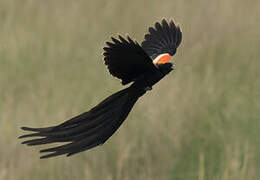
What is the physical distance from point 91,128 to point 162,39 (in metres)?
0.80

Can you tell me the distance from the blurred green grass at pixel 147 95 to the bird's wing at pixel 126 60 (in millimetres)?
→ 2034

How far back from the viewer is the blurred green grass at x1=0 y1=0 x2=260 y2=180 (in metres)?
4.21

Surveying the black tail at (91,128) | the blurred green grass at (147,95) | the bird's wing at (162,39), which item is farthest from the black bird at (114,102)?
the blurred green grass at (147,95)

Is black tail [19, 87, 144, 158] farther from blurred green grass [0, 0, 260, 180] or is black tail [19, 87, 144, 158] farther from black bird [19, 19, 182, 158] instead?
blurred green grass [0, 0, 260, 180]

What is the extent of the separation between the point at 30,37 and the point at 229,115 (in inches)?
78.4

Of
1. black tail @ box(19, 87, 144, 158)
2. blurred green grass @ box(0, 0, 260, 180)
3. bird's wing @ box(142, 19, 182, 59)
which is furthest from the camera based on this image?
blurred green grass @ box(0, 0, 260, 180)

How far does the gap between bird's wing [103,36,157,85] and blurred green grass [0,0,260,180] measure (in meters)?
2.03

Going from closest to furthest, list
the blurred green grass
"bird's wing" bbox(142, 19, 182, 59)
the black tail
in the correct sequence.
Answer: the black tail < "bird's wing" bbox(142, 19, 182, 59) < the blurred green grass

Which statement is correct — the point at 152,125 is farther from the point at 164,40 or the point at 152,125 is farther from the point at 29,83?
the point at 164,40

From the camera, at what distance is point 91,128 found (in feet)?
5.83

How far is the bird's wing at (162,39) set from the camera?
2.42m

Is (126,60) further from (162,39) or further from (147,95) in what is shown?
(147,95)

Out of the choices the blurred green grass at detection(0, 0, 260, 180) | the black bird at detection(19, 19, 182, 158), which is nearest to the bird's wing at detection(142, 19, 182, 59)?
the black bird at detection(19, 19, 182, 158)

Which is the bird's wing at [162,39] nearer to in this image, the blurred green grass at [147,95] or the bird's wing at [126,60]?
the bird's wing at [126,60]
